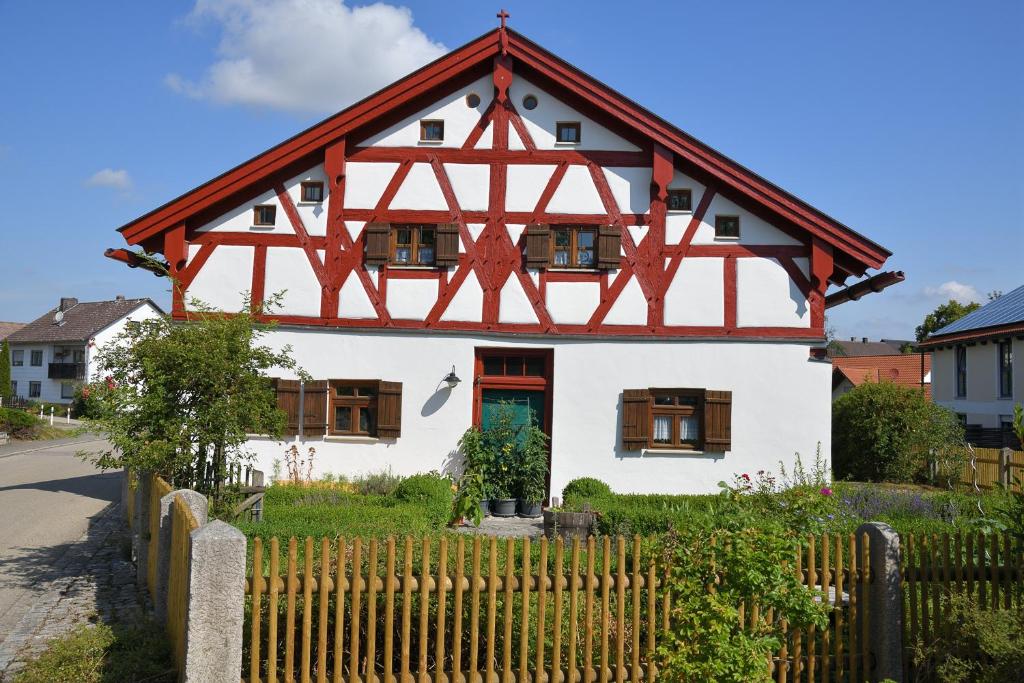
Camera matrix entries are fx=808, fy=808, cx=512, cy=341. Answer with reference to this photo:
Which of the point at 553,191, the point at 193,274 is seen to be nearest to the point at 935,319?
the point at 553,191

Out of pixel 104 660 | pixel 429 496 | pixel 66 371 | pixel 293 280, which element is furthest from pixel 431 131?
pixel 66 371

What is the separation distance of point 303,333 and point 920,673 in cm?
1191

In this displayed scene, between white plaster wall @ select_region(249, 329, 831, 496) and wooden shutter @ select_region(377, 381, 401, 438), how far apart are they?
17 cm

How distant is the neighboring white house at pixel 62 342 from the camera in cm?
5616

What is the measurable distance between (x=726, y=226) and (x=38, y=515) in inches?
537

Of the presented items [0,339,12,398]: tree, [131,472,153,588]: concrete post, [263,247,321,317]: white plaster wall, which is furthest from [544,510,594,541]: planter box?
[0,339,12,398]: tree

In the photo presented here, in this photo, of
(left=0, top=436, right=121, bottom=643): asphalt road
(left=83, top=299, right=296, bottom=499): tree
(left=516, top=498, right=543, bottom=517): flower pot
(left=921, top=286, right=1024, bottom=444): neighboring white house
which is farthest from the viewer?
(left=921, top=286, right=1024, bottom=444): neighboring white house

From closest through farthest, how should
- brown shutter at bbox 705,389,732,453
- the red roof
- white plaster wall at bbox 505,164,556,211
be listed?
the red roof, brown shutter at bbox 705,389,732,453, white plaster wall at bbox 505,164,556,211

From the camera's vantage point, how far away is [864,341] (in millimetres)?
95000

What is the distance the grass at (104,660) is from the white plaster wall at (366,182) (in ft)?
33.1

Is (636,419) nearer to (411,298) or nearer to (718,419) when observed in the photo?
(718,419)

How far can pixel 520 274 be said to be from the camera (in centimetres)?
1545

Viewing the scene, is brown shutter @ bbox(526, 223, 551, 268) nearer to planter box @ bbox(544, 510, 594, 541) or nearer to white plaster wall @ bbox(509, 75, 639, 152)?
white plaster wall @ bbox(509, 75, 639, 152)

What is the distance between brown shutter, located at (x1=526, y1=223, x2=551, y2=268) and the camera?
15.3 meters
